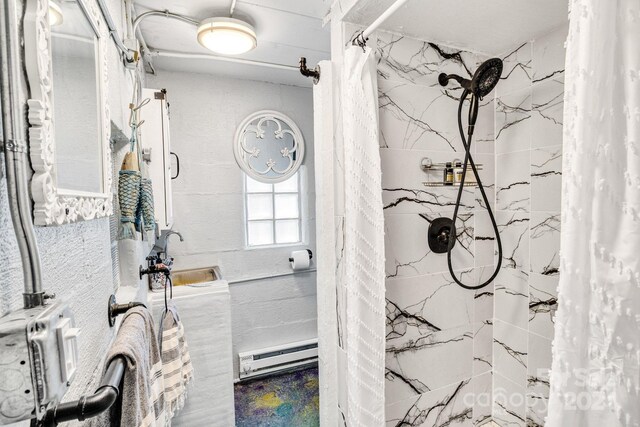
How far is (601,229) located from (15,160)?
892 millimetres

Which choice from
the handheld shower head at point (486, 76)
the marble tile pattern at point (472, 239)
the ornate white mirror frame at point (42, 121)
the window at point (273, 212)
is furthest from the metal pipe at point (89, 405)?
the window at point (273, 212)

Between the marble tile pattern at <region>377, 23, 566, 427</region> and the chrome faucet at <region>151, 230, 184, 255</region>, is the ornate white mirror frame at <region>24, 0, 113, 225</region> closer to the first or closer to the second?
the marble tile pattern at <region>377, 23, 566, 427</region>

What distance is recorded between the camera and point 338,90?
1.24 m

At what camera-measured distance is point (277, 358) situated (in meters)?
2.50

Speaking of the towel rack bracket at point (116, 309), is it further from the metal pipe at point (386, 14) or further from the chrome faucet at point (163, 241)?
the chrome faucet at point (163, 241)

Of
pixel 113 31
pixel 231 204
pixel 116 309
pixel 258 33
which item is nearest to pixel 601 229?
pixel 116 309

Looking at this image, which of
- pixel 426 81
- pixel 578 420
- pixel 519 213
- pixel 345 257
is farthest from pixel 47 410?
pixel 519 213

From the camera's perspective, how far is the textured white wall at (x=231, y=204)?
7.48 feet

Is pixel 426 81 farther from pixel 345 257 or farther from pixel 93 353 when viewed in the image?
pixel 93 353

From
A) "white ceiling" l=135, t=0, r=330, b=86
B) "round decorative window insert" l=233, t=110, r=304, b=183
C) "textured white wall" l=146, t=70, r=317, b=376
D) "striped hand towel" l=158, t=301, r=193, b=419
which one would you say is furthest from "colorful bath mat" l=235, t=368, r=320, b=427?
"white ceiling" l=135, t=0, r=330, b=86

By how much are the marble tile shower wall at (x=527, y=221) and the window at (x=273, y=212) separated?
1.66 m

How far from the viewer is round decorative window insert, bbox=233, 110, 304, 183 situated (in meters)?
2.44

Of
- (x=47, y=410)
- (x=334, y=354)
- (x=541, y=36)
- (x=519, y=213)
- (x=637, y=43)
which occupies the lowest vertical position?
(x=334, y=354)

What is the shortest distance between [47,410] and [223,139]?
2.25m
